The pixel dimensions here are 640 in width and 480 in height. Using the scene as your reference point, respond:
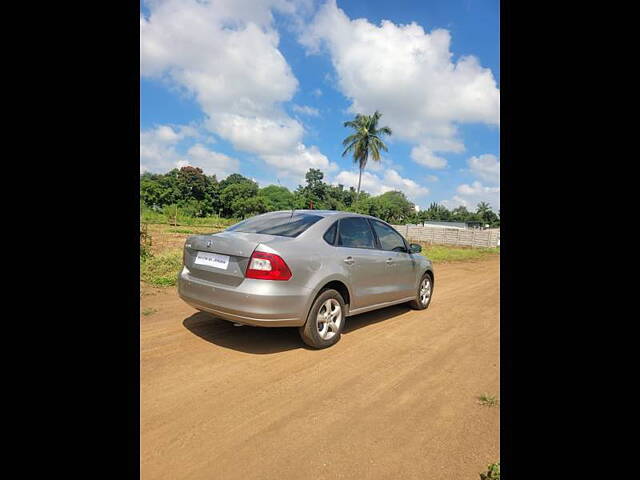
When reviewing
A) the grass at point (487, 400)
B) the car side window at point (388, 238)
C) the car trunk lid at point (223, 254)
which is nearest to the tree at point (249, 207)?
the car side window at point (388, 238)

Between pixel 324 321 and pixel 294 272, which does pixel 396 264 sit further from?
pixel 294 272

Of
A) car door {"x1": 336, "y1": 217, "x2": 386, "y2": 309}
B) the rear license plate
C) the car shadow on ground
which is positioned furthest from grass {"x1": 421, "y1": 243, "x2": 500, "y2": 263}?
the rear license plate

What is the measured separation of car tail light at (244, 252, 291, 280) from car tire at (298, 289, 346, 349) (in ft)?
1.86

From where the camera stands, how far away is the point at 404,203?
81.5 metres

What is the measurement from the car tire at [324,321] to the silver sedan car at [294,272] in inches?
0.4

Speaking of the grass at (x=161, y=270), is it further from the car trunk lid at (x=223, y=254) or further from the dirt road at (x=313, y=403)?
the car trunk lid at (x=223, y=254)

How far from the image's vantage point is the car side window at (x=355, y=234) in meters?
4.43

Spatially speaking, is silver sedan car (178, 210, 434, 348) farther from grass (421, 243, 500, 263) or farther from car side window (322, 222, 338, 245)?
grass (421, 243, 500, 263)

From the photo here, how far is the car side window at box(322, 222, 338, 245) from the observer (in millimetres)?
4160

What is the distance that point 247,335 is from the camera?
426 cm

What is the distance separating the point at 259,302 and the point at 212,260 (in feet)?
2.47

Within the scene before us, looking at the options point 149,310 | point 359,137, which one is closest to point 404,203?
point 359,137
